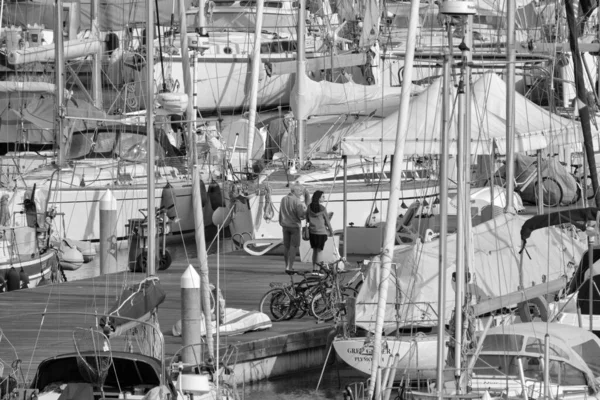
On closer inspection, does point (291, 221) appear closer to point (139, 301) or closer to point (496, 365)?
point (139, 301)

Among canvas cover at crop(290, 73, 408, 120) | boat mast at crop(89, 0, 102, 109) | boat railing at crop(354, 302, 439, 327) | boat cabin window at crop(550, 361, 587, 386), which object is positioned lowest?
boat cabin window at crop(550, 361, 587, 386)

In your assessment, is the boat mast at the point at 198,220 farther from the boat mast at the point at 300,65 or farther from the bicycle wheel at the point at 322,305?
the boat mast at the point at 300,65

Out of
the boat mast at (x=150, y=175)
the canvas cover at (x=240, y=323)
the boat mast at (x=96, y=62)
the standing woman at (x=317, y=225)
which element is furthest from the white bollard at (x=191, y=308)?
the boat mast at (x=96, y=62)

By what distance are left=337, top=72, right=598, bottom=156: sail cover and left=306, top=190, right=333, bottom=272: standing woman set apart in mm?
979

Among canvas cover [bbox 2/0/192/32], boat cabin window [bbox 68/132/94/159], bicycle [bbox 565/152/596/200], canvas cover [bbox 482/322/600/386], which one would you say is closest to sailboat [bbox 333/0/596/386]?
canvas cover [bbox 482/322/600/386]

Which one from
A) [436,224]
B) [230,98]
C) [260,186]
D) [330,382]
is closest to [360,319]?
[330,382]

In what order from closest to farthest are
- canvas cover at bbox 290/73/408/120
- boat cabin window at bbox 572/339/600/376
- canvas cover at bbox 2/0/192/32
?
1. boat cabin window at bbox 572/339/600/376
2. canvas cover at bbox 290/73/408/120
3. canvas cover at bbox 2/0/192/32

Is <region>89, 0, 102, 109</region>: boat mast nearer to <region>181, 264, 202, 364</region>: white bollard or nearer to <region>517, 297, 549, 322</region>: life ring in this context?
<region>517, 297, 549, 322</region>: life ring

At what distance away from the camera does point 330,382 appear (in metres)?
20.0

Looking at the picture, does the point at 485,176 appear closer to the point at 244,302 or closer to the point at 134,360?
the point at 244,302

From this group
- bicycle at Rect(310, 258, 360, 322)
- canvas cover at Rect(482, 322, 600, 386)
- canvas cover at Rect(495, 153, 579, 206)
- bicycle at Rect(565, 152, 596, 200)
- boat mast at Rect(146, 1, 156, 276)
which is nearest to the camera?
canvas cover at Rect(482, 322, 600, 386)

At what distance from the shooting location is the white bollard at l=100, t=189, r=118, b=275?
80.2 ft

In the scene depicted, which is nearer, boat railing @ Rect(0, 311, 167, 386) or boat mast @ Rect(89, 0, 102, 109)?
boat railing @ Rect(0, 311, 167, 386)

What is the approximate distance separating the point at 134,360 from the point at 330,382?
193 inches
